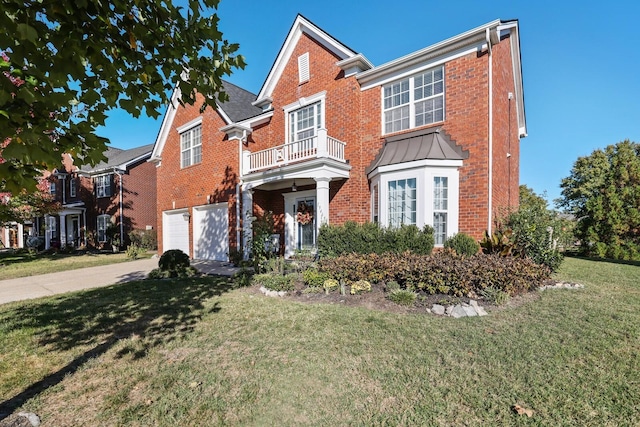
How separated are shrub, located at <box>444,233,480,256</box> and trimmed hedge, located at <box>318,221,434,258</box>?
762 millimetres

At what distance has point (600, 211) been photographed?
53.9ft

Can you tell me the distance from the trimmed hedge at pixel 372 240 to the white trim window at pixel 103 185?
1965 centimetres

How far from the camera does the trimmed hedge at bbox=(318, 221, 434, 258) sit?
8.38 metres

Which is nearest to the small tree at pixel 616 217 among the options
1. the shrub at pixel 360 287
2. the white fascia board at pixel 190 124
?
the shrub at pixel 360 287

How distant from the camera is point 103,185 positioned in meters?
22.4

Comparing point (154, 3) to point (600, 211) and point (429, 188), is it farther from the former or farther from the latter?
point (600, 211)

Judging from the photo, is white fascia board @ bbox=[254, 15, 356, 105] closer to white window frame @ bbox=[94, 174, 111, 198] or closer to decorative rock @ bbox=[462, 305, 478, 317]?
decorative rock @ bbox=[462, 305, 478, 317]

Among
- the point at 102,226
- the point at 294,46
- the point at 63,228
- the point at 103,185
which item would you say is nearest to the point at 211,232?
the point at 294,46

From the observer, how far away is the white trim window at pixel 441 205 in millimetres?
9133

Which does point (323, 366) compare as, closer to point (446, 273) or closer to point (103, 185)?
point (446, 273)

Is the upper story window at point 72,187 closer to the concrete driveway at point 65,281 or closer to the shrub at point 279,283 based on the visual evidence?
the concrete driveway at point 65,281

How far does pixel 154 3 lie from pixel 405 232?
24.3 ft

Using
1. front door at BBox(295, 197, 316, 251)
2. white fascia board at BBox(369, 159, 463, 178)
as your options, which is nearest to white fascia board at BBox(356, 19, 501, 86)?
white fascia board at BBox(369, 159, 463, 178)

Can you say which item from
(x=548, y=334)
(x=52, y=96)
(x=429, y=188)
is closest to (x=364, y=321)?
(x=548, y=334)
